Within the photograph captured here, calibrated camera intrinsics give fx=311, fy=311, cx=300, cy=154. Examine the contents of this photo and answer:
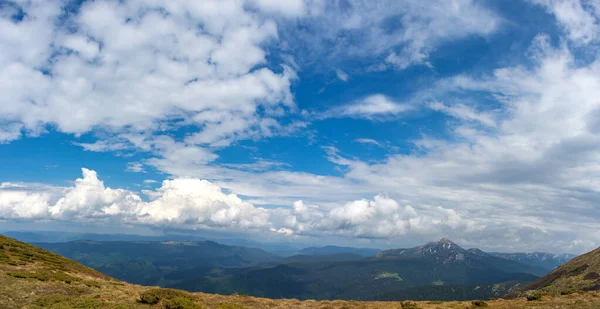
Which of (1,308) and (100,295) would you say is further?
(100,295)

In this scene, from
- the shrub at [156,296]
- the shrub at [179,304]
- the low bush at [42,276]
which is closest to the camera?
the shrub at [179,304]

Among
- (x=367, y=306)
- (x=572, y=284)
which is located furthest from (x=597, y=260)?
(x=367, y=306)

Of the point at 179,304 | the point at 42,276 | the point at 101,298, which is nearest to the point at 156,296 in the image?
the point at 179,304

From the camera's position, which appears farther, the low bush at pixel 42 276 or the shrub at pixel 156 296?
the low bush at pixel 42 276

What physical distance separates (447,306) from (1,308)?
46.6 metres

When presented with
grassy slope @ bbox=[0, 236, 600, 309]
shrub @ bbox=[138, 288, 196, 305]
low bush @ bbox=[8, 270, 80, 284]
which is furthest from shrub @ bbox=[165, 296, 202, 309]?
low bush @ bbox=[8, 270, 80, 284]

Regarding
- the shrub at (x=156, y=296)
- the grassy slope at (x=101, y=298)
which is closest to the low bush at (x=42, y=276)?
the grassy slope at (x=101, y=298)

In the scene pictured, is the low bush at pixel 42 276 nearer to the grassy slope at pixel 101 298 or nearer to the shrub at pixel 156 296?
the grassy slope at pixel 101 298

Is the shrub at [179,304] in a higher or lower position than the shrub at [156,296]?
higher

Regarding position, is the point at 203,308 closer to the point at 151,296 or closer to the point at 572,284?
the point at 151,296

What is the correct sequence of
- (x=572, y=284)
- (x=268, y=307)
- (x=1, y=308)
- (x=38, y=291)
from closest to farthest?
(x=1, y=308), (x=38, y=291), (x=268, y=307), (x=572, y=284)

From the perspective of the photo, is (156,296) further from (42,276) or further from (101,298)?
(42,276)

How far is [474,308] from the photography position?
120 ft

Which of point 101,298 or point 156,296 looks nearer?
point 101,298
